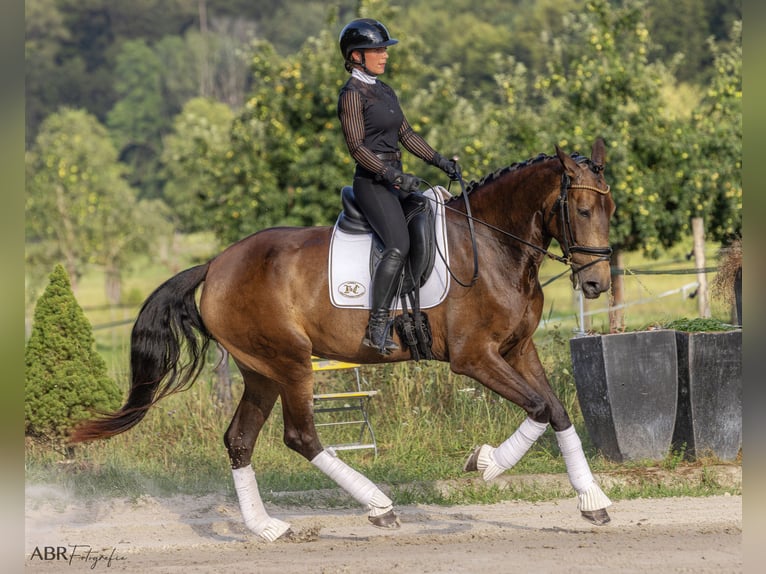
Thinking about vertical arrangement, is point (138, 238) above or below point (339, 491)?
above

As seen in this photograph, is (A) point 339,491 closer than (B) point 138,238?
Yes

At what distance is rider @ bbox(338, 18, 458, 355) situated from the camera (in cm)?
669

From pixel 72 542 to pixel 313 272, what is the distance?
2.49 metres

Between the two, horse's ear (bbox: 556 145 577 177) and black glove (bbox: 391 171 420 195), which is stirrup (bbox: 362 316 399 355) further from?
horse's ear (bbox: 556 145 577 177)

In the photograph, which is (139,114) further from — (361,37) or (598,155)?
(598,155)

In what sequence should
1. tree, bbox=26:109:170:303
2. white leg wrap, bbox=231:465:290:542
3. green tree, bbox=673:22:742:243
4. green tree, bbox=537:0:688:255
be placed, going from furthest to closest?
tree, bbox=26:109:170:303 → green tree, bbox=673:22:742:243 → green tree, bbox=537:0:688:255 → white leg wrap, bbox=231:465:290:542

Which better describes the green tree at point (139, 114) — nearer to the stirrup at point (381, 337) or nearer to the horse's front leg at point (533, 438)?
the stirrup at point (381, 337)

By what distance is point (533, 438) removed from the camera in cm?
670

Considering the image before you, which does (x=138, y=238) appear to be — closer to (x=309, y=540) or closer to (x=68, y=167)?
(x=68, y=167)

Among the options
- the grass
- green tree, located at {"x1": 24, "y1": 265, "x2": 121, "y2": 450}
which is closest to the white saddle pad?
the grass

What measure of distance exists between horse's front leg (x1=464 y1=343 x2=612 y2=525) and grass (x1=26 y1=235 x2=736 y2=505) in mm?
1388

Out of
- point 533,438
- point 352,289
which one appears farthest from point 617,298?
point 352,289

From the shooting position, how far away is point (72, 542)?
7258mm
